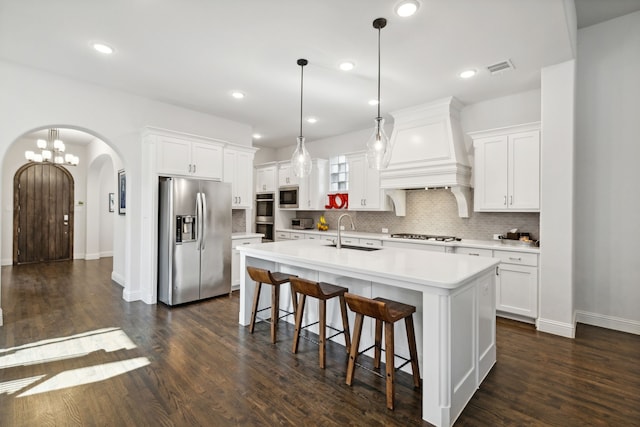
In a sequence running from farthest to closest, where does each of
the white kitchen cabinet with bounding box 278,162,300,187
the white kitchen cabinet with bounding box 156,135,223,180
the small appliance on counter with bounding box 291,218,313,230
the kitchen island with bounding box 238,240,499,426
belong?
the white kitchen cabinet with bounding box 278,162,300,187 → the small appliance on counter with bounding box 291,218,313,230 → the white kitchen cabinet with bounding box 156,135,223,180 → the kitchen island with bounding box 238,240,499,426

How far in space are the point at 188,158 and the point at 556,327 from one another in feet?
17.0

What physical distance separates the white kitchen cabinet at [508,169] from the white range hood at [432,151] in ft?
0.79

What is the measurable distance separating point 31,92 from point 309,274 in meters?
3.89

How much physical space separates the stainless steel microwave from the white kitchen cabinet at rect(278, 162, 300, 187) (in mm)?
104

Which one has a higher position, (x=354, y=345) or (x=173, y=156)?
(x=173, y=156)

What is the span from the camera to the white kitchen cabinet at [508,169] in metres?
3.79

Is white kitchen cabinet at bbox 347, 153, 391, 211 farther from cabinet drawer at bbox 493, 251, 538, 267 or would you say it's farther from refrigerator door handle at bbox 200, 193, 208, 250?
refrigerator door handle at bbox 200, 193, 208, 250

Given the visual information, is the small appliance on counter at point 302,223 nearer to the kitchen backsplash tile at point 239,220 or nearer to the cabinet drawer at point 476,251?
the kitchen backsplash tile at point 239,220

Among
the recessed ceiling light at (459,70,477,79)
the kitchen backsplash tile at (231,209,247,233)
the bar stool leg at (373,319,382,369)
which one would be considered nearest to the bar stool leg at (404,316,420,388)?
the bar stool leg at (373,319,382,369)

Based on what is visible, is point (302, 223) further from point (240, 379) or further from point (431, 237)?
point (240, 379)

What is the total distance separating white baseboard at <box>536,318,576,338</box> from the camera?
10.8 ft

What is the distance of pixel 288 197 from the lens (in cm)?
686

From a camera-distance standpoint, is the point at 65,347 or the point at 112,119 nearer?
the point at 65,347

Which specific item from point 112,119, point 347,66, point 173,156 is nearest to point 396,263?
point 347,66
